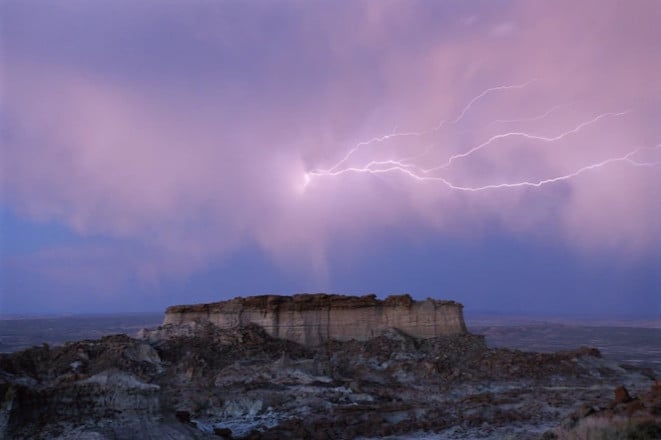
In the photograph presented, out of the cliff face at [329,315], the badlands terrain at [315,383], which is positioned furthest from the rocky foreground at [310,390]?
the cliff face at [329,315]

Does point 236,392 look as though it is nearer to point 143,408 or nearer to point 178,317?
point 143,408

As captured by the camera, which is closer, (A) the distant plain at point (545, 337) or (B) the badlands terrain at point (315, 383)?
(B) the badlands terrain at point (315, 383)

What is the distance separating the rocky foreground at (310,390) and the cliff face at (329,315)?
0.84m

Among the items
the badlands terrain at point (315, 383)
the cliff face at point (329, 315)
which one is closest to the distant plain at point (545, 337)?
the badlands terrain at point (315, 383)

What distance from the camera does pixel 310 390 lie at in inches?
845

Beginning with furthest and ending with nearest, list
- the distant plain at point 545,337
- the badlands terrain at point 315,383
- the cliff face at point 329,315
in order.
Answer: the distant plain at point 545,337 → the cliff face at point 329,315 → the badlands terrain at point 315,383

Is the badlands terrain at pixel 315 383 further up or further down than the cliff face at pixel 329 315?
further down

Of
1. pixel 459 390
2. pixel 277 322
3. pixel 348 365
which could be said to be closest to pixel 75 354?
pixel 277 322

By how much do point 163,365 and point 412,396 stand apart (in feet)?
37.7

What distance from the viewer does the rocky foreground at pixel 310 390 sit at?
41.8 ft

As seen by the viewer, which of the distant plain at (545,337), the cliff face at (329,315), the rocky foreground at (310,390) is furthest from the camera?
the distant plain at (545,337)

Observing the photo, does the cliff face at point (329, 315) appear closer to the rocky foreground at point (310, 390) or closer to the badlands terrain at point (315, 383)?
the badlands terrain at point (315, 383)

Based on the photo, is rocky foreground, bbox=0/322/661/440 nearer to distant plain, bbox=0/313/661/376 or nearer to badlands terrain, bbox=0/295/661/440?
badlands terrain, bbox=0/295/661/440

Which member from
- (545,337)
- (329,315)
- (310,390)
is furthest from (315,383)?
(545,337)
